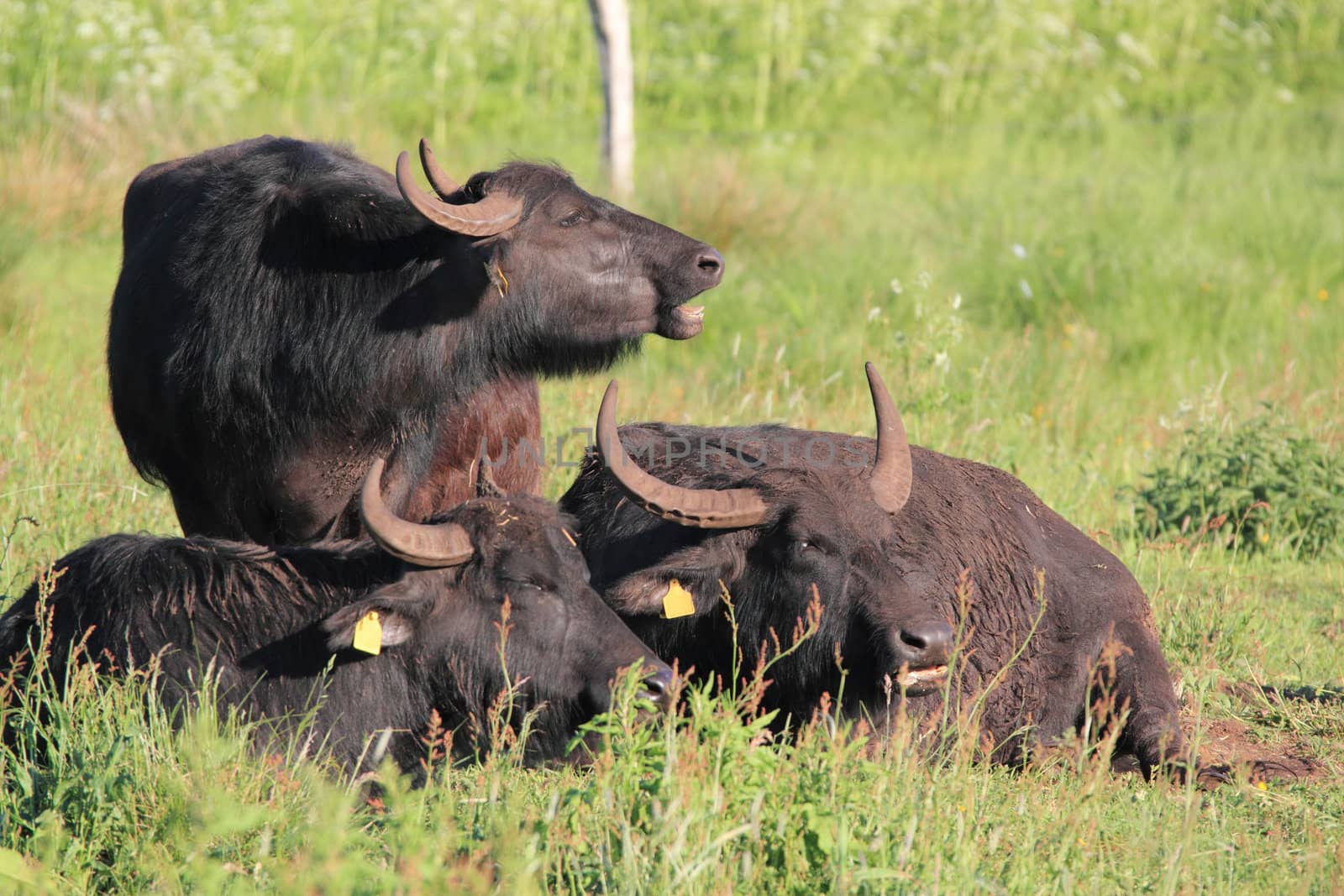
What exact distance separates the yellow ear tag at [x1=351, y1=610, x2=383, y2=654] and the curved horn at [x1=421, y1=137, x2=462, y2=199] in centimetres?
196

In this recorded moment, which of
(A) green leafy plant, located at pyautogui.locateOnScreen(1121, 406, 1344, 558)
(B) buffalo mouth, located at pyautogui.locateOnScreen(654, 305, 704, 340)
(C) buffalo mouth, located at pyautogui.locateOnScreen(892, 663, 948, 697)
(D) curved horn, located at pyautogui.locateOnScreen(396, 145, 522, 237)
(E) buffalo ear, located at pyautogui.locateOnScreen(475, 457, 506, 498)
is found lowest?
(A) green leafy plant, located at pyautogui.locateOnScreen(1121, 406, 1344, 558)

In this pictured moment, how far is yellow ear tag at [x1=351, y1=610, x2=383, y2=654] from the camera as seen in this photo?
4.45 meters

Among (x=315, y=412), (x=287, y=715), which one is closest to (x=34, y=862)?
(x=287, y=715)

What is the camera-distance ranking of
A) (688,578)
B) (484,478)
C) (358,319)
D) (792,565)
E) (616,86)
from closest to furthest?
1. (792,565)
2. (688,578)
3. (358,319)
4. (484,478)
5. (616,86)

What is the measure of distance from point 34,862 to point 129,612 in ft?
3.48

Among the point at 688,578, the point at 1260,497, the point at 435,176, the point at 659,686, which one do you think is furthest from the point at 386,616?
the point at 1260,497

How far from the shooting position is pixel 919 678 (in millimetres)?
5027

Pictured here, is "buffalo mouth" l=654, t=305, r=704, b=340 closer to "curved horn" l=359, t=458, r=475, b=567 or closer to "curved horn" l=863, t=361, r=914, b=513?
"curved horn" l=863, t=361, r=914, b=513

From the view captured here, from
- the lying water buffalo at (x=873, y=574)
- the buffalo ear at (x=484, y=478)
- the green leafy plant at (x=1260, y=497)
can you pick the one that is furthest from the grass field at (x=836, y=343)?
the buffalo ear at (x=484, y=478)

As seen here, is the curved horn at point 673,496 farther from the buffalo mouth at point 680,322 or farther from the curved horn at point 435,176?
the curved horn at point 435,176

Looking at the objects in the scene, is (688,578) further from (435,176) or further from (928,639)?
(435,176)

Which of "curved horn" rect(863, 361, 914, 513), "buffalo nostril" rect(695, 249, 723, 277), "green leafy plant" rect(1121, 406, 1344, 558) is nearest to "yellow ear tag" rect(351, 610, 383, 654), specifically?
"curved horn" rect(863, 361, 914, 513)

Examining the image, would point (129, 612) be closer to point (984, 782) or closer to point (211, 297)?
point (211, 297)

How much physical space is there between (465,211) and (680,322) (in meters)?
0.96
